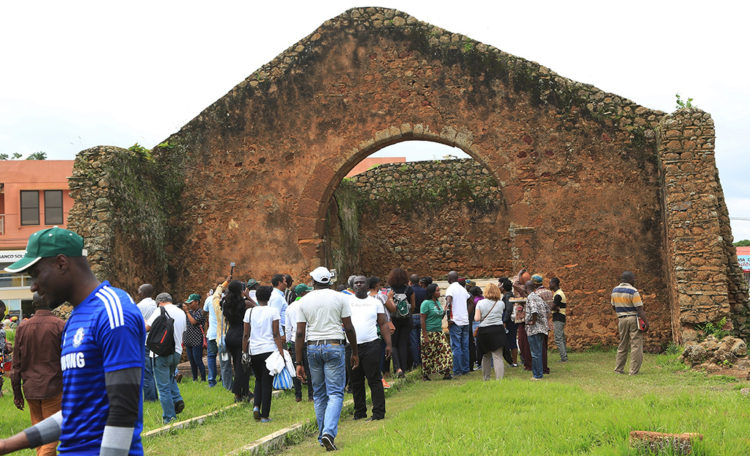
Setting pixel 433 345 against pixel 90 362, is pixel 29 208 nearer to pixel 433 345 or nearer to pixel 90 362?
pixel 433 345

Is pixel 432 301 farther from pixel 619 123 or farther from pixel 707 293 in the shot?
pixel 619 123

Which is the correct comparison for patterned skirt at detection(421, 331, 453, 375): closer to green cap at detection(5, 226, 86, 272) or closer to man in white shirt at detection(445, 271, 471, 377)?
man in white shirt at detection(445, 271, 471, 377)

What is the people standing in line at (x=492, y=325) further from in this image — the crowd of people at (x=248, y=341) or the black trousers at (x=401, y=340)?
the black trousers at (x=401, y=340)

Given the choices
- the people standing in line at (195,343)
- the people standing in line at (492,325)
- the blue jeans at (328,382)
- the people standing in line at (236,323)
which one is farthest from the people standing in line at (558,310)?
the people standing in line at (195,343)

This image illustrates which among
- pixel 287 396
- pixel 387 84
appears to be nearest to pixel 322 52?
pixel 387 84

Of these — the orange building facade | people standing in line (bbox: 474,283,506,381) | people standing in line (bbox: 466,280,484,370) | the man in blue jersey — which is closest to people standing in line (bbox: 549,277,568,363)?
people standing in line (bbox: 466,280,484,370)

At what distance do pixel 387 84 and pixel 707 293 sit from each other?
688cm

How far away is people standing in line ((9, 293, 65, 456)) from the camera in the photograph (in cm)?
557

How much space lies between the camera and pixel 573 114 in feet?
42.9

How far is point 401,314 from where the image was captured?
34.5 ft

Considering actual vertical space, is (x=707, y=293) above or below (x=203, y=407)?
above

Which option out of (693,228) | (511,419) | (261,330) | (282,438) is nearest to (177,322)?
(261,330)

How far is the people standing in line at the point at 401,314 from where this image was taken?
10469 millimetres

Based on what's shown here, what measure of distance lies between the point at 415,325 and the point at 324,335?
16.6 feet
